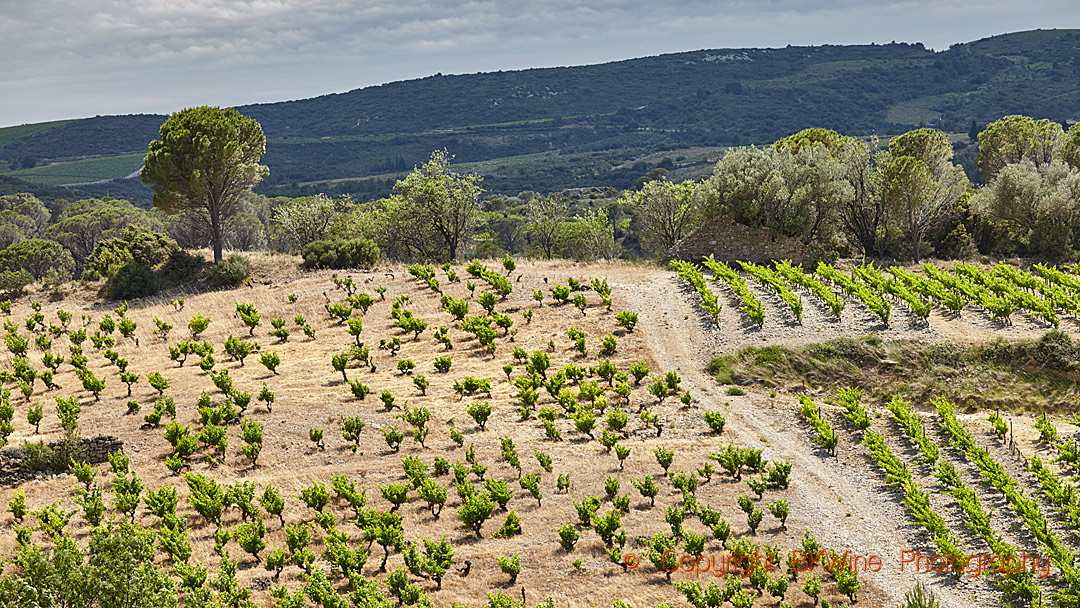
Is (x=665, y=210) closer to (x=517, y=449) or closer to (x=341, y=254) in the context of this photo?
(x=341, y=254)

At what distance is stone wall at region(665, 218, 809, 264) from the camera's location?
1403 inches

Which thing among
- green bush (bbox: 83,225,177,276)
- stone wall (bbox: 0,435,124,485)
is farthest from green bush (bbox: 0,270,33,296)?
stone wall (bbox: 0,435,124,485)

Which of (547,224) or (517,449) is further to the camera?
(547,224)

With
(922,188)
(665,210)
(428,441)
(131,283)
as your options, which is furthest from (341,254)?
(922,188)

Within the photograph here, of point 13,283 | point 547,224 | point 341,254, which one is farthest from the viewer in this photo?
point 547,224

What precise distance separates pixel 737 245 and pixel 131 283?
29771mm

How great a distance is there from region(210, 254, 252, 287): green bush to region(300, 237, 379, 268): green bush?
3111 mm

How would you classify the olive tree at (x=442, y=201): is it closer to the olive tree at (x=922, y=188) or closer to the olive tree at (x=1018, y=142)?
the olive tree at (x=922, y=188)

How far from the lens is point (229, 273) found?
3503cm

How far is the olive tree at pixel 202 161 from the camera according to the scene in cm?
3541

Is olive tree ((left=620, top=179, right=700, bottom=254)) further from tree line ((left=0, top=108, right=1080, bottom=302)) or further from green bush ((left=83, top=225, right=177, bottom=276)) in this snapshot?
green bush ((left=83, top=225, right=177, bottom=276))

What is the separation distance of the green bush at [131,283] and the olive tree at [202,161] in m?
3.51

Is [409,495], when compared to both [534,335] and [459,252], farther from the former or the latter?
[459,252]

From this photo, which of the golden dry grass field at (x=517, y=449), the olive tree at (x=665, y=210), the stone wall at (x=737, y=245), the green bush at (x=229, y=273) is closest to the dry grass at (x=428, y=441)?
the golden dry grass field at (x=517, y=449)
